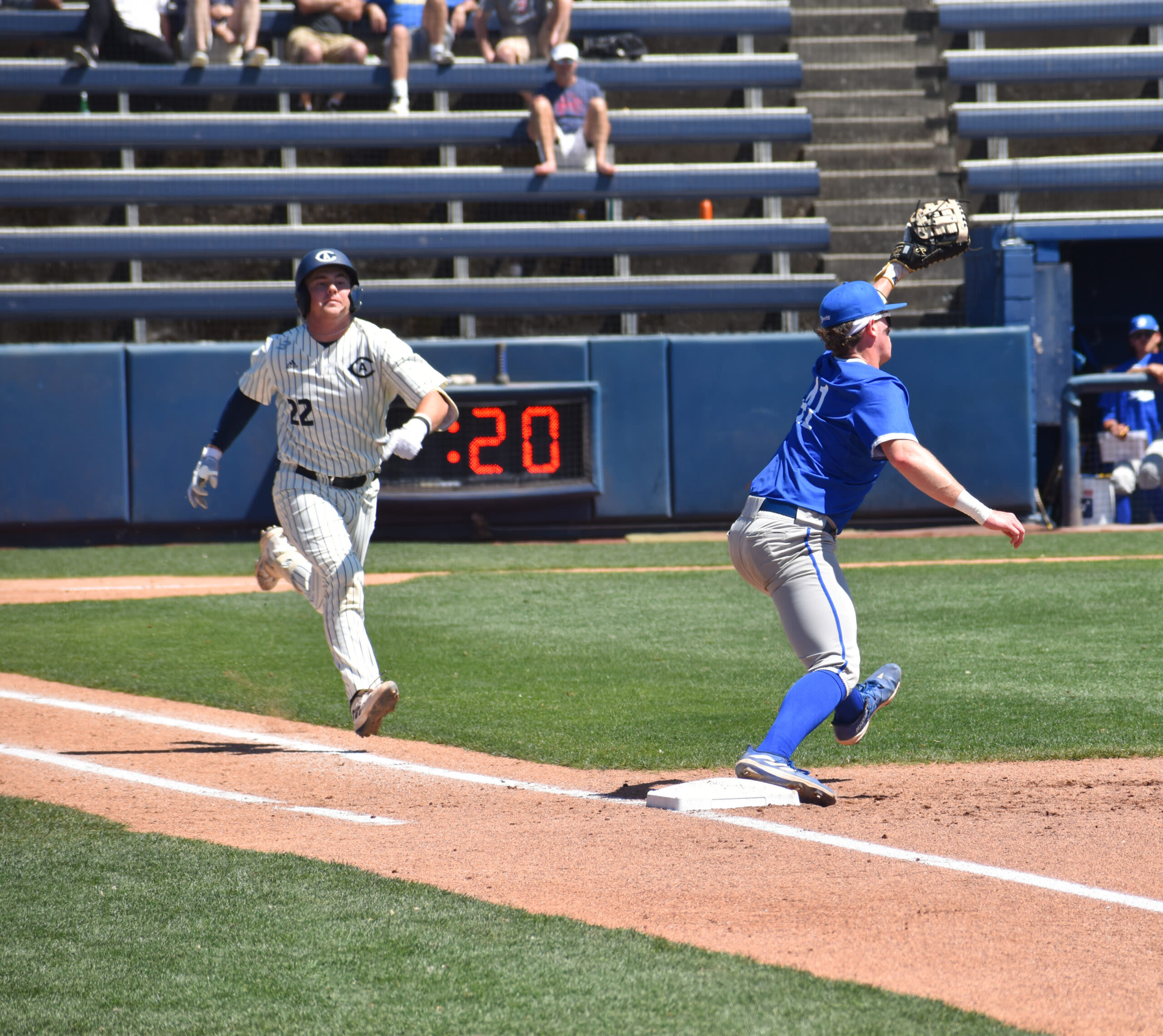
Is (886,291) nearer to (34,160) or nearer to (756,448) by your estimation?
(756,448)

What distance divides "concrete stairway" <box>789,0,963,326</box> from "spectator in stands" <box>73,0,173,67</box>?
25.5 feet

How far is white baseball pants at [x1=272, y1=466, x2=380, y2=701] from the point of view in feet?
18.4

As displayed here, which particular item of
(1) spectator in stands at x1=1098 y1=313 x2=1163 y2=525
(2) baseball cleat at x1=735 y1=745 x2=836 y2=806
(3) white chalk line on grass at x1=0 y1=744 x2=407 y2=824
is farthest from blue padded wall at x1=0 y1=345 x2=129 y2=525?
(2) baseball cleat at x1=735 y1=745 x2=836 y2=806

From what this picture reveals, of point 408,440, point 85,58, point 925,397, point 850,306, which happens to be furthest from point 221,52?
point 850,306

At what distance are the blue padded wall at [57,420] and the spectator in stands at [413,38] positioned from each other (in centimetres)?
508

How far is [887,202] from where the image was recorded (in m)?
17.2

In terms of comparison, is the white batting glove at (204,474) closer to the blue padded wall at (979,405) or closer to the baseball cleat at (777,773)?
the baseball cleat at (777,773)

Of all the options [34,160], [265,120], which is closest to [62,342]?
[34,160]

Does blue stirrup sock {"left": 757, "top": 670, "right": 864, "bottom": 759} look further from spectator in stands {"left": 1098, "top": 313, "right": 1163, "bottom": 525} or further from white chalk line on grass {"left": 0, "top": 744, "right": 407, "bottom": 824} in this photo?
spectator in stands {"left": 1098, "top": 313, "right": 1163, "bottom": 525}

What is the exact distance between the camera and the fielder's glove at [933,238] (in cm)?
560

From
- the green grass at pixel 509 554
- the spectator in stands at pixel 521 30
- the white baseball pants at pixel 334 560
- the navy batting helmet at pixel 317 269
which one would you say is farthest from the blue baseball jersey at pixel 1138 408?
the white baseball pants at pixel 334 560

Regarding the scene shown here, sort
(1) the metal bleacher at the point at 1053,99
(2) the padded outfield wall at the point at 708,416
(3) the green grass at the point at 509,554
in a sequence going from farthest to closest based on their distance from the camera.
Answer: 1. (1) the metal bleacher at the point at 1053,99
2. (2) the padded outfield wall at the point at 708,416
3. (3) the green grass at the point at 509,554

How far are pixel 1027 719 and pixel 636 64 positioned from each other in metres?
12.9

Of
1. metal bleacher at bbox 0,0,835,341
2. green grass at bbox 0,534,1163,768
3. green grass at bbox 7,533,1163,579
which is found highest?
metal bleacher at bbox 0,0,835,341
